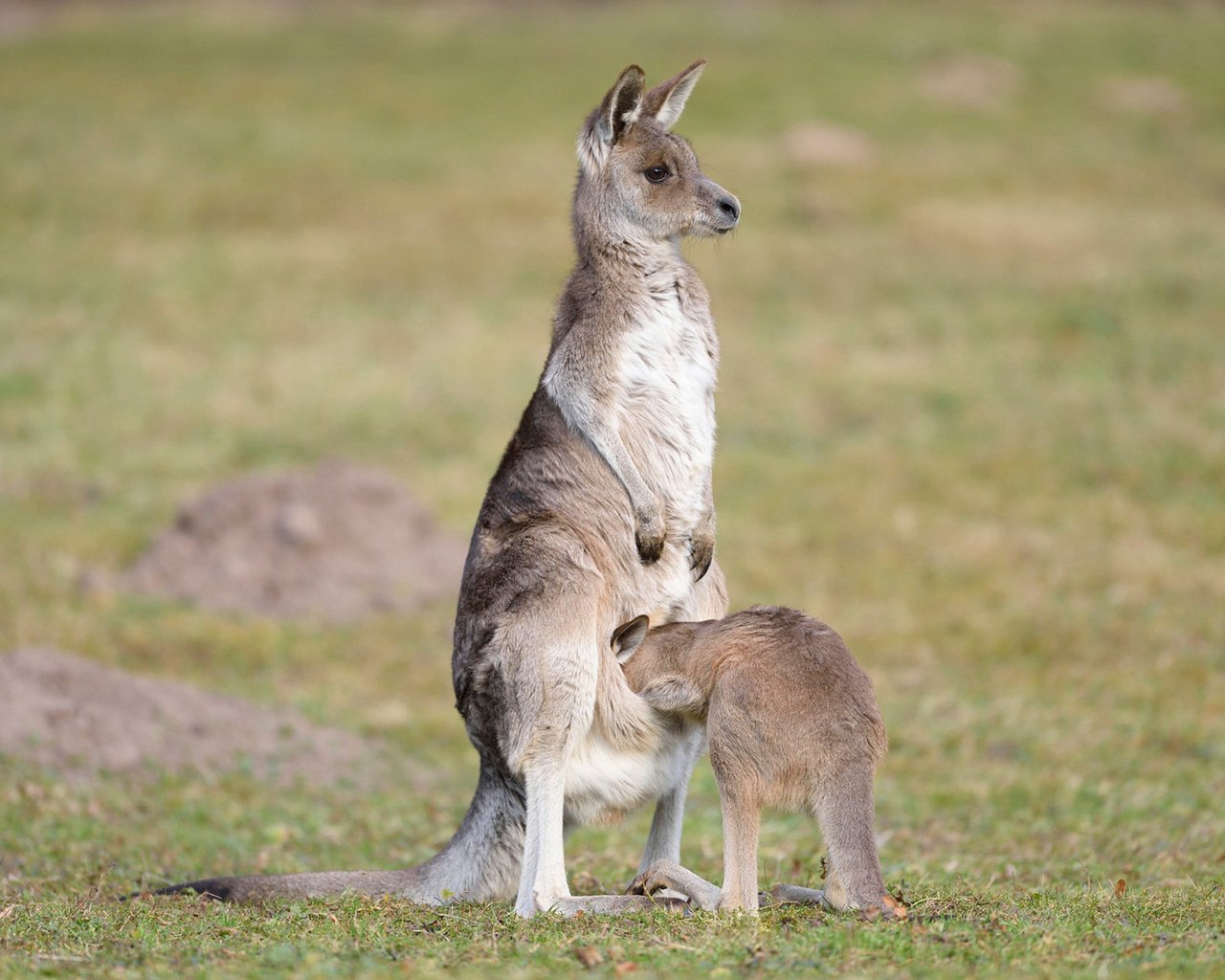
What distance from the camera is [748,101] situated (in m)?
37.7

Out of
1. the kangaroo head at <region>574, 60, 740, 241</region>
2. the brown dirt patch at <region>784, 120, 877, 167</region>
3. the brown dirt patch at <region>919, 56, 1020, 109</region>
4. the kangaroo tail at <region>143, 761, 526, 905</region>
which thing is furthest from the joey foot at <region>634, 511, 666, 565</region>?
the brown dirt patch at <region>919, 56, 1020, 109</region>

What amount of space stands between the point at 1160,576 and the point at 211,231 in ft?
62.1

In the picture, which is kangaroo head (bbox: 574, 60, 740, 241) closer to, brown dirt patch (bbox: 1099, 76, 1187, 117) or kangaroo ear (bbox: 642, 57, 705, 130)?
kangaroo ear (bbox: 642, 57, 705, 130)

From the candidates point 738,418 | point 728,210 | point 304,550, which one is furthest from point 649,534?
point 738,418

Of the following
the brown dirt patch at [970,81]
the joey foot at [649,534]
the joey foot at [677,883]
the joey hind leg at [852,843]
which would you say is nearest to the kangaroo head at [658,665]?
the joey foot at [649,534]

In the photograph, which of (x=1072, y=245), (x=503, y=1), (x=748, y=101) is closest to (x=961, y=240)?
(x=1072, y=245)

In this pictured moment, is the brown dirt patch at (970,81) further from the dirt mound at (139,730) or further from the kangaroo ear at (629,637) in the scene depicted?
the kangaroo ear at (629,637)

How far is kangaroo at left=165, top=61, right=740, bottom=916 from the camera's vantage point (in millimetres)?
6328

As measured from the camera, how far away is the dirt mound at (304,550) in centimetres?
1431

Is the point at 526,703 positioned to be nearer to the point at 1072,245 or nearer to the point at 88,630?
the point at 88,630

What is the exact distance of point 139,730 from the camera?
10.5 meters

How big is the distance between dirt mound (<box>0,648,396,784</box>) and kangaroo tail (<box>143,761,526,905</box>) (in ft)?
12.0

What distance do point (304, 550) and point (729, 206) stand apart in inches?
341

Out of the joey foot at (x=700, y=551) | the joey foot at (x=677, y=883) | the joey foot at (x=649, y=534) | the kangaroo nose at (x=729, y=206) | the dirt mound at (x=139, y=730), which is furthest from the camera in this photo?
the dirt mound at (x=139, y=730)
